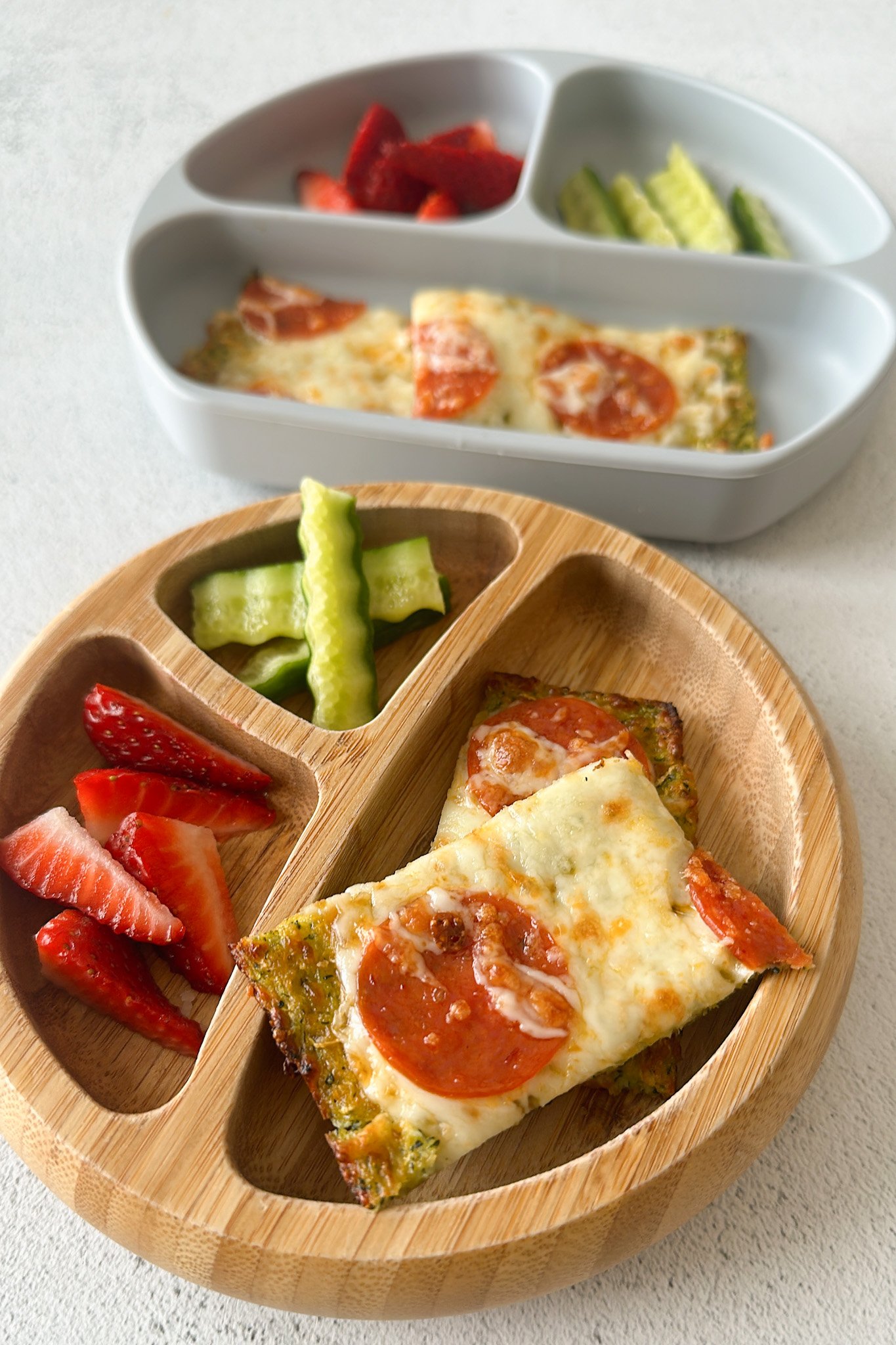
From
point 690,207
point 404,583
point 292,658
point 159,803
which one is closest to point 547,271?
point 690,207

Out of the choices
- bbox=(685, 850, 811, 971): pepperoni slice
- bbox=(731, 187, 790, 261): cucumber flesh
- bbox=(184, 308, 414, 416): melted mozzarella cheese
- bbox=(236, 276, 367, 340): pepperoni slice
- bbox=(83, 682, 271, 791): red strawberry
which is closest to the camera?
bbox=(685, 850, 811, 971): pepperoni slice

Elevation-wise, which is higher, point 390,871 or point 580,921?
point 580,921

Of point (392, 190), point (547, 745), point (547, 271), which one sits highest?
point (392, 190)

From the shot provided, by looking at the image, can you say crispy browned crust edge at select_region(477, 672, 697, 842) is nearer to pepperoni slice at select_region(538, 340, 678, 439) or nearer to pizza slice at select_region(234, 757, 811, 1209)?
pizza slice at select_region(234, 757, 811, 1209)

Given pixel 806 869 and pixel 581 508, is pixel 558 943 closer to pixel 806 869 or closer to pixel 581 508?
pixel 806 869

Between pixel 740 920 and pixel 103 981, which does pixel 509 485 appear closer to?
pixel 740 920

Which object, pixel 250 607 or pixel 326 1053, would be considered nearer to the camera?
pixel 326 1053

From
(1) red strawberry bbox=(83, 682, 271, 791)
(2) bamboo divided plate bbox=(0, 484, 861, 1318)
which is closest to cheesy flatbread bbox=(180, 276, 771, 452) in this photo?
(2) bamboo divided plate bbox=(0, 484, 861, 1318)
